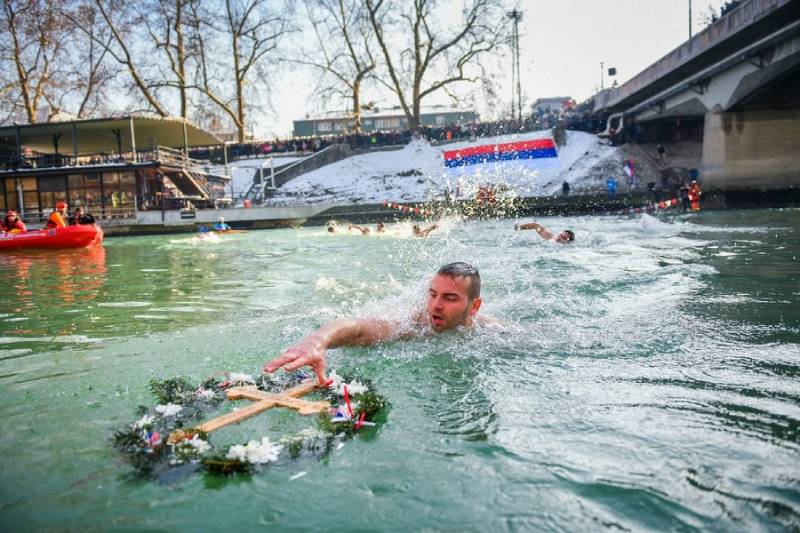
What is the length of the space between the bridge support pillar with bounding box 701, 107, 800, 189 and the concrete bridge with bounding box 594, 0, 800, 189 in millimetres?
46

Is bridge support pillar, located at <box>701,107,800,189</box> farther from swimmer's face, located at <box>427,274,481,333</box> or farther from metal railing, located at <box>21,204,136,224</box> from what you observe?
metal railing, located at <box>21,204,136,224</box>

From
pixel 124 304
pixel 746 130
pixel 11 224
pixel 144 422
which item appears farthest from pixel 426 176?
pixel 144 422

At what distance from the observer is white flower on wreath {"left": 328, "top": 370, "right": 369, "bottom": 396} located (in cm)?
365

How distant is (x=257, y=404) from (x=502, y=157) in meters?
41.5

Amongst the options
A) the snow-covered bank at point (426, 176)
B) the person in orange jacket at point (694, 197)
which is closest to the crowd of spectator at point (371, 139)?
the snow-covered bank at point (426, 176)

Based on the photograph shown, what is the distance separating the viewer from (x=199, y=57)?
4922 centimetres

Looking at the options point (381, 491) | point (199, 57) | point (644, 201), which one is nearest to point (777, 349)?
point (381, 491)

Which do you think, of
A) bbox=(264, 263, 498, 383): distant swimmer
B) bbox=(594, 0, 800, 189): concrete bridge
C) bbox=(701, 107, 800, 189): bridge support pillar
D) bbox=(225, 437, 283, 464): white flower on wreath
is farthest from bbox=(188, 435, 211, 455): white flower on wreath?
bbox=(701, 107, 800, 189): bridge support pillar

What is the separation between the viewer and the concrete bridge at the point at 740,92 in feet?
75.0

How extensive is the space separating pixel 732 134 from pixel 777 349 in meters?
31.5

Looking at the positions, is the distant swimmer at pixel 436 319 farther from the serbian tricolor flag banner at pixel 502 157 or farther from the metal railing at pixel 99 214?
the serbian tricolor flag banner at pixel 502 157

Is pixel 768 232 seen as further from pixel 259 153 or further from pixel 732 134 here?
pixel 259 153

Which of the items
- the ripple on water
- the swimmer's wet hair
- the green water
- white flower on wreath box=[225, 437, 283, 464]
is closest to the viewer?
the green water

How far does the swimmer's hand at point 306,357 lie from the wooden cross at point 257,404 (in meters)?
0.19
